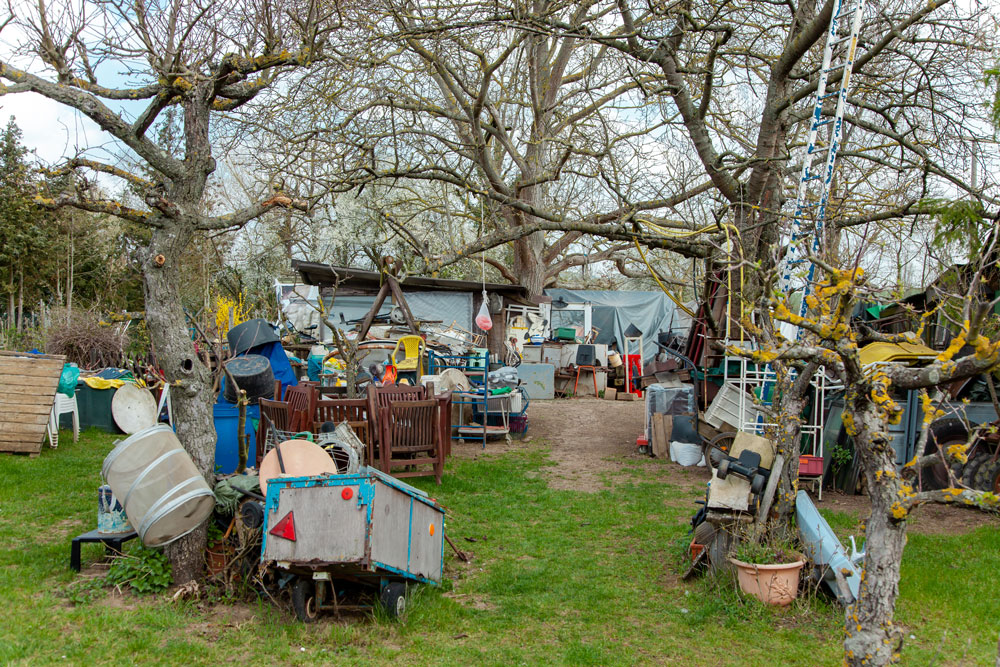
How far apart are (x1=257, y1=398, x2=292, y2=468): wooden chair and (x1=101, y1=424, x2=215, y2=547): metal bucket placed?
343cm

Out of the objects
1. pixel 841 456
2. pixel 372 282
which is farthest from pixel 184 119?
pixel 372 282

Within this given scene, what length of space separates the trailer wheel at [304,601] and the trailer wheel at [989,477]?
7.02 meters

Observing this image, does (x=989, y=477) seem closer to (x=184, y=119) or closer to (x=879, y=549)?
(x=879, y=549)

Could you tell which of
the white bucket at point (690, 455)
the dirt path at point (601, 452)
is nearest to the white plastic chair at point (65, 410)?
the dirt path at point (601, 452)

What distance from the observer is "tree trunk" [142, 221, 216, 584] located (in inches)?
217

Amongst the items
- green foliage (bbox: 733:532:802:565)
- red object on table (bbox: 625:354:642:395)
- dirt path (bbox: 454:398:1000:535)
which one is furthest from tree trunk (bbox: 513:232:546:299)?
green foliage (bbox: 733:532:802:565)

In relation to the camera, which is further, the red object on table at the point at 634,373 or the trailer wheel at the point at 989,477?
the red object on table at the point at 634,373

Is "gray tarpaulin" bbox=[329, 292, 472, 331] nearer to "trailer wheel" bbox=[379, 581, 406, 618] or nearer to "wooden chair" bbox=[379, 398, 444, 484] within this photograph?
"wooden chair" bbox=[379, 398, 444, 484]

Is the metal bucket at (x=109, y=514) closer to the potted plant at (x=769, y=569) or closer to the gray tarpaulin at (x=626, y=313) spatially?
the potted plant at (x=769, y=569)

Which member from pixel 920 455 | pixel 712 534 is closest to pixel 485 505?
pixel 712 534

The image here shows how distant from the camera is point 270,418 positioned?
8.85 meters

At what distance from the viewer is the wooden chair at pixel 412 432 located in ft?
29.0

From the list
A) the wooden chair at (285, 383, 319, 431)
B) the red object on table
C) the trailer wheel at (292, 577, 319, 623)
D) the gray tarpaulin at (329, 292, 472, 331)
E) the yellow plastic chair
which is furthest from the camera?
the gray tarpaulin at (329, 292, 472, 331)

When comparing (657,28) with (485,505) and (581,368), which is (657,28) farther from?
(581,368)
